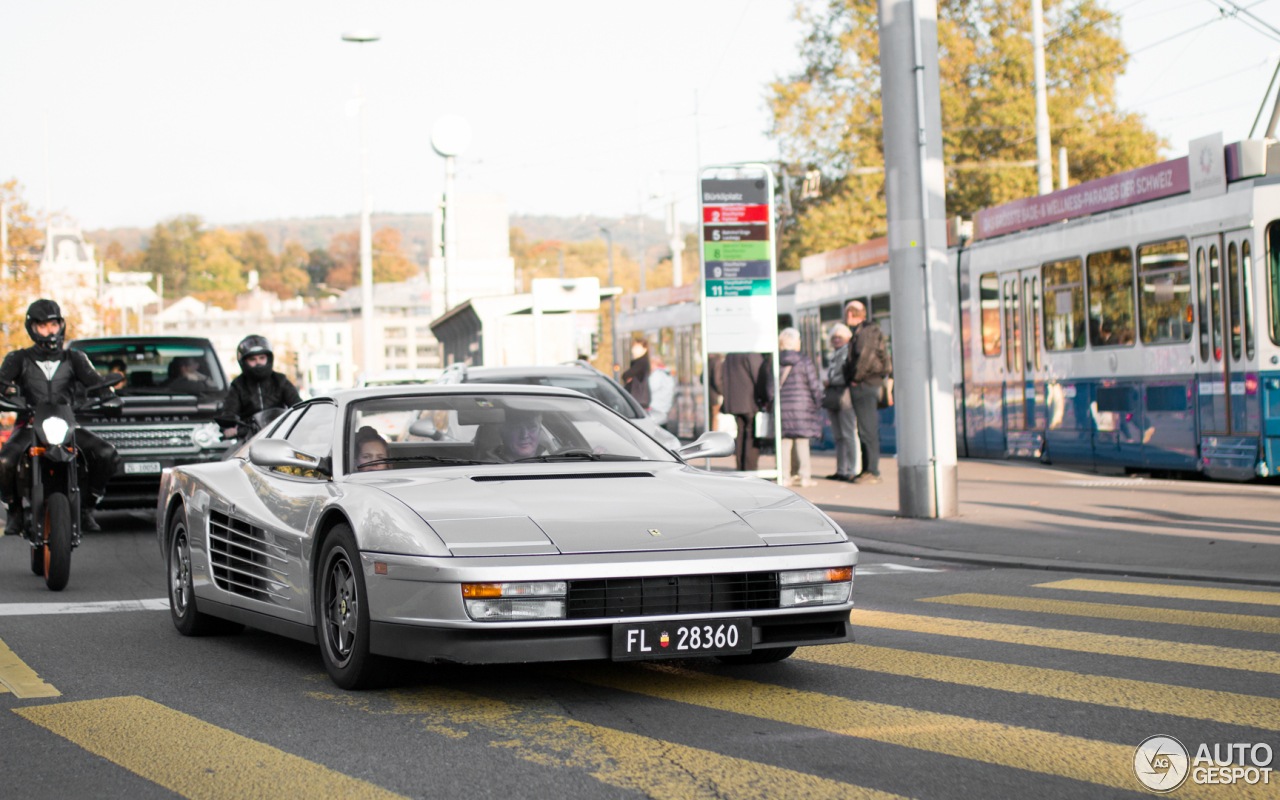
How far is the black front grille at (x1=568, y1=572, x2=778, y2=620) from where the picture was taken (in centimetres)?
520

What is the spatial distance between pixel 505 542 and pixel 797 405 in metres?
12.1

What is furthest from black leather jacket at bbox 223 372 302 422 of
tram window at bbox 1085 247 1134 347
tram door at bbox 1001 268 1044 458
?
tram door at bbox 1001 268 1044 458

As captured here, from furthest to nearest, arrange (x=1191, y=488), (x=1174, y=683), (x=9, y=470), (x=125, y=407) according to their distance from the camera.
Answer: (x=1191, y=488)
(x=125, y=407)
(x=9, y=470)
(x=1174, y=683)

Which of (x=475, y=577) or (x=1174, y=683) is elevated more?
(x=475, y=577)

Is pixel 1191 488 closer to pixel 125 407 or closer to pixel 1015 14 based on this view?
pixel 125 407

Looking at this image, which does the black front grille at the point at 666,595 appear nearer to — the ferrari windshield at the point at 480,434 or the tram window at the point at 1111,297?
the ferrari windshield at the point at 480,434

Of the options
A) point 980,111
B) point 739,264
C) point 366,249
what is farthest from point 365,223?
point 739,264

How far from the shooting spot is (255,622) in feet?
21.9

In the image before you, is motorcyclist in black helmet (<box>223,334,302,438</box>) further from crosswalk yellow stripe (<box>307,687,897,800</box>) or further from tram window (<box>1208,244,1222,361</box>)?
tram window (<box>1208,244,1222,361</box>)

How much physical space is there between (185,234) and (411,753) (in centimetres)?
20044

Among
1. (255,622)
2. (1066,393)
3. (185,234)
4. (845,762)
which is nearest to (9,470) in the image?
(255,622)

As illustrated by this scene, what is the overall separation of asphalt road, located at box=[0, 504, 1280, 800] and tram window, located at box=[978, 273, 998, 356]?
1287cm

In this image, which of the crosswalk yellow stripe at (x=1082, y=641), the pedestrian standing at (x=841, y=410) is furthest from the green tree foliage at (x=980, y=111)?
the crosswalk yellow stripe at (x=1082, y=641)

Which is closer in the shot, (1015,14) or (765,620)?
(765,620)
